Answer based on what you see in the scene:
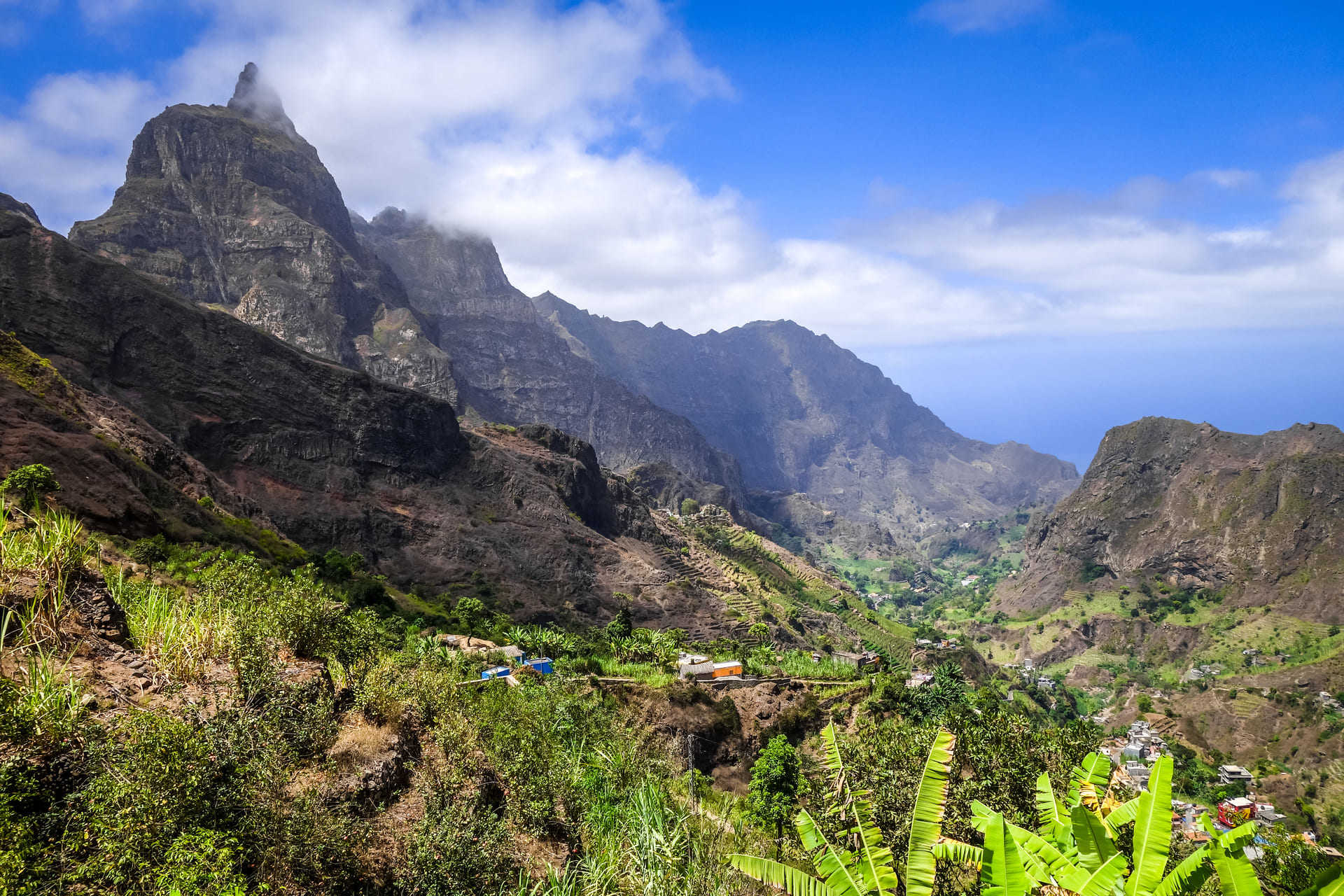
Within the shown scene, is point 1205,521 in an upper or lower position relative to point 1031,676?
upper

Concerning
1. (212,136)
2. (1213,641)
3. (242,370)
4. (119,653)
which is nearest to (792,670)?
(119,653)

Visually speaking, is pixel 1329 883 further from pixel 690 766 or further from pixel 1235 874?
pixel 690 766

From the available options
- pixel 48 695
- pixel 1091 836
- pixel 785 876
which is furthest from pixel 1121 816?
pixel 48 695

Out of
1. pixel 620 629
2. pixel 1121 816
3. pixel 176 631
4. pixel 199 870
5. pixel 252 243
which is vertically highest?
pixel 252 243

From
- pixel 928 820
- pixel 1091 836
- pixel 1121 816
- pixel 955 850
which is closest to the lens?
pixel 1091 836

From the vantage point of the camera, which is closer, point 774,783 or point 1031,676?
point 774,783

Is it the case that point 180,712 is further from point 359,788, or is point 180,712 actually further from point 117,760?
point 359,788

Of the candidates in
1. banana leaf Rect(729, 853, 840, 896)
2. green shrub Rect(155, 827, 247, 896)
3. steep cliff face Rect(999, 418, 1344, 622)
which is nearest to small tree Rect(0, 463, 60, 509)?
green shrub Rect(155, 827, 247, 896)
